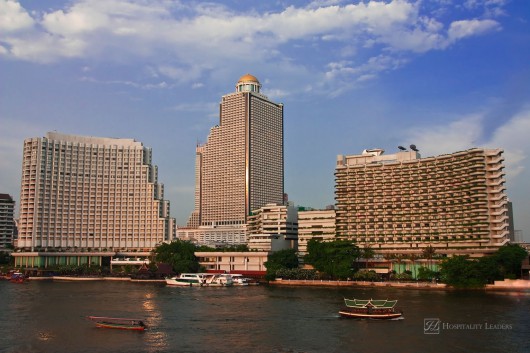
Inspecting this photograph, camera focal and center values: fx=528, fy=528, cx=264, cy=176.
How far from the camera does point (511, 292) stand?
120m

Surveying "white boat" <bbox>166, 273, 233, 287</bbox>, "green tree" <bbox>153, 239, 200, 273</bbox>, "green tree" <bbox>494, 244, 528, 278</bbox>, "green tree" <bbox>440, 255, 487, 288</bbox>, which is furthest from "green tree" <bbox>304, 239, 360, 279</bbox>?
"green tree" <bbox>153, 239, 200, 273</bbox>

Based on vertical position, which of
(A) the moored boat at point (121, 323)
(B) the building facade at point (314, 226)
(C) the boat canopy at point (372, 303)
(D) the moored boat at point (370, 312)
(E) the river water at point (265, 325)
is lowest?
(E) the river water at point (265, 325)

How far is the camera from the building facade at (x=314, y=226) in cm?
19127

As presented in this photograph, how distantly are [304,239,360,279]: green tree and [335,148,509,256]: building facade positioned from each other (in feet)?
63.0

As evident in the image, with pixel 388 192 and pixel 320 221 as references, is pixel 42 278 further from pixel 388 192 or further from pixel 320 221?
pixel 388 192

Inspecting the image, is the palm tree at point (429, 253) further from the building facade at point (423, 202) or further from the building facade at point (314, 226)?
the building facade at point (314, 226)

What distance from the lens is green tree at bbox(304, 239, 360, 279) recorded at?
5940 inches

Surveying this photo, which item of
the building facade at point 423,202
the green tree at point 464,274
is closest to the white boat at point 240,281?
the building facade at point 423,202

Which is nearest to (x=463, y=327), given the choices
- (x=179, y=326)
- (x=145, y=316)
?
(x=179, y=326)

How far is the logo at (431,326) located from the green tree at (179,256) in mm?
118810

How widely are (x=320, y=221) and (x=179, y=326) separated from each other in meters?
122

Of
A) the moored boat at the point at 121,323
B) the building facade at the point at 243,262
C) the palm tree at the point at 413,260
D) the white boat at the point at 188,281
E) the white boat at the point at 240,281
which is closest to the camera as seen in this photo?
the moored boat at the point at 121,323

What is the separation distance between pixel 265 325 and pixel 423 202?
104 metres

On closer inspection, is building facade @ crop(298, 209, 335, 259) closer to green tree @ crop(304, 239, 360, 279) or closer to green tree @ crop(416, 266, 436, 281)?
green tree @ crop(304, 239, 360, 279)
